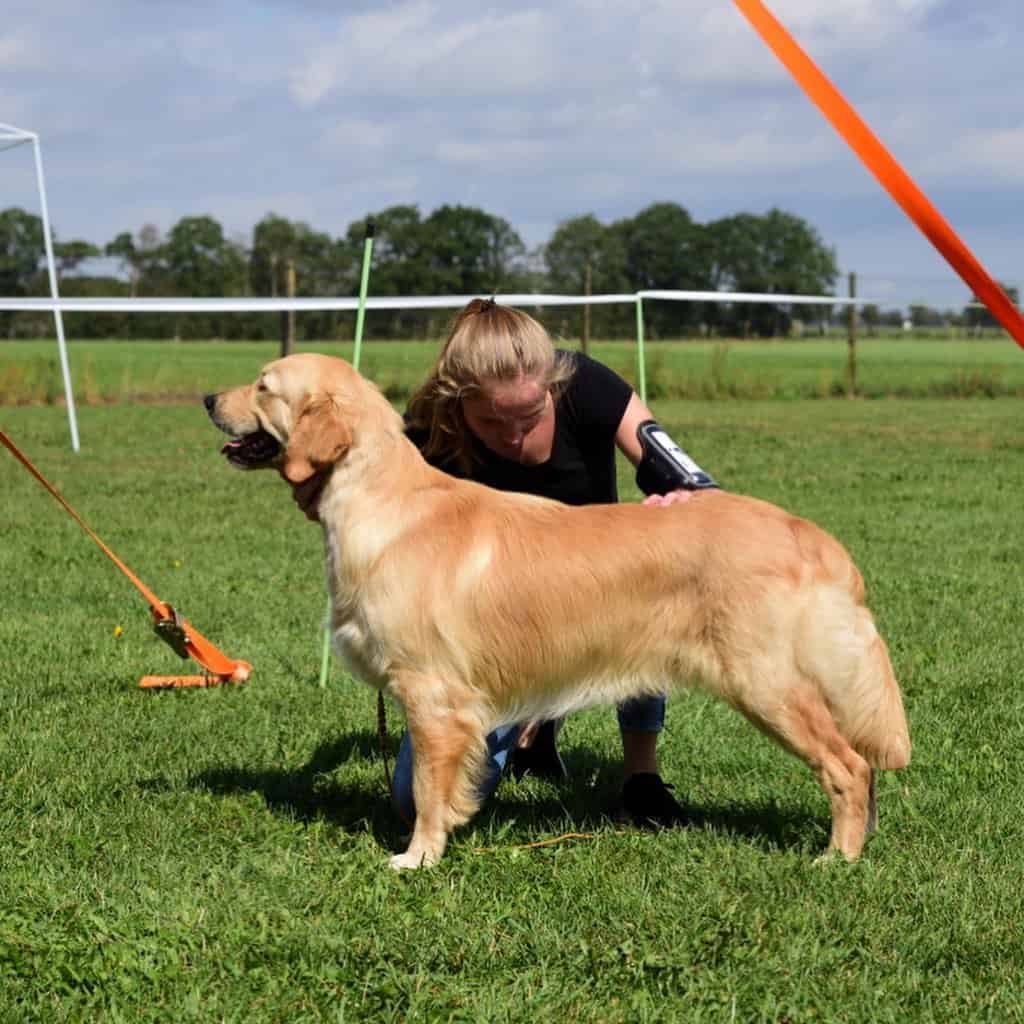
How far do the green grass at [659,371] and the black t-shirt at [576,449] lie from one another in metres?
18.0

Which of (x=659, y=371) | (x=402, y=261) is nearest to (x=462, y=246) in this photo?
(x=402, y=261)

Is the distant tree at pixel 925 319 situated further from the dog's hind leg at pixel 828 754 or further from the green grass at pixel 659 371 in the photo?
the dog's hind leg at pixel 828 754

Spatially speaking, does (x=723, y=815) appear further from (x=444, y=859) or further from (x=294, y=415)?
(x=294, y=415)

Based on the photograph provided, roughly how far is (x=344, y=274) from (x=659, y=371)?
626 inches

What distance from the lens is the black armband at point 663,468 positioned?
4.44m

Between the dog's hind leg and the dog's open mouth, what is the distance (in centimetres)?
174

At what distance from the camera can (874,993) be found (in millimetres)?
3182

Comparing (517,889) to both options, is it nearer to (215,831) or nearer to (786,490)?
(215,831)

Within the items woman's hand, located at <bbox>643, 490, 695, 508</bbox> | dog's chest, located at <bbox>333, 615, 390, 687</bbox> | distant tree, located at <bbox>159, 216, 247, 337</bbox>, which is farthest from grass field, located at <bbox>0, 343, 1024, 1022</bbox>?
distant tree, located at <bbox>159, 216, 247, 337</bbox>

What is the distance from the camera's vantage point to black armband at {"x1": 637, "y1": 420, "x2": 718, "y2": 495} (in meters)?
4.44

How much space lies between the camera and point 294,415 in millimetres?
4062

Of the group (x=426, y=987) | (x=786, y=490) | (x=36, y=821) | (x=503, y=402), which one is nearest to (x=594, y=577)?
(x=503, y=402)

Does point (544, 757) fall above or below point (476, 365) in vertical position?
below

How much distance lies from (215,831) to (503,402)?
177cm
